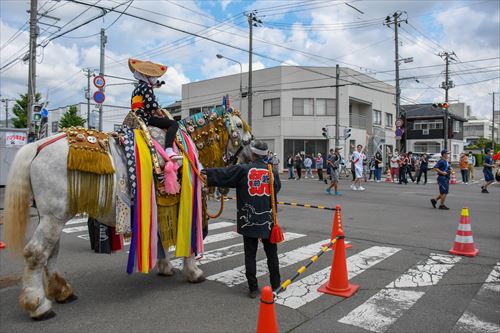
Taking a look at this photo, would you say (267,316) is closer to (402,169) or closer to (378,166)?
(402,169)

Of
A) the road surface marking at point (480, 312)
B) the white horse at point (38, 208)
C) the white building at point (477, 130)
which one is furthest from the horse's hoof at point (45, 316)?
the white building at point (477, 130)

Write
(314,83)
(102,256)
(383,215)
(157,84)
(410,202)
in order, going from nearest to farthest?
1. (157,84)
2. (102,256)
3. (383,215)
4. (410,202)
5. (314,83)

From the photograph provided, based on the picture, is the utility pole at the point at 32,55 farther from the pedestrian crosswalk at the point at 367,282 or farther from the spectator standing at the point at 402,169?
the spectator standing at the point at 402,169

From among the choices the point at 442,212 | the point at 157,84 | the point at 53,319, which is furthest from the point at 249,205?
the point at 442,212

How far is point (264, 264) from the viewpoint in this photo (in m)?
6.26

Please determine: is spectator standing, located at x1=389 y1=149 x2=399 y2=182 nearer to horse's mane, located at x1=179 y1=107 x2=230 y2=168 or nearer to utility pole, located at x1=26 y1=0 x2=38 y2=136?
utility pole, located at x1=26 y1=0 x2=38 y2=136

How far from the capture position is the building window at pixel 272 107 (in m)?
33.6

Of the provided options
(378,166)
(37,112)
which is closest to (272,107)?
(378,166)

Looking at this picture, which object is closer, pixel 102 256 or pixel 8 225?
pixel 8 225

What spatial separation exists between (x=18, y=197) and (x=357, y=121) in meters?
35.1

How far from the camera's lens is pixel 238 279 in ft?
18.1

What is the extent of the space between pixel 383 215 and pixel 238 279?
7067mm

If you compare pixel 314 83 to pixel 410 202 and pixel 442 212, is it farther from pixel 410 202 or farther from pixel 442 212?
pixel 442 212

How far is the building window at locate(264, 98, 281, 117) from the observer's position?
33625mm
